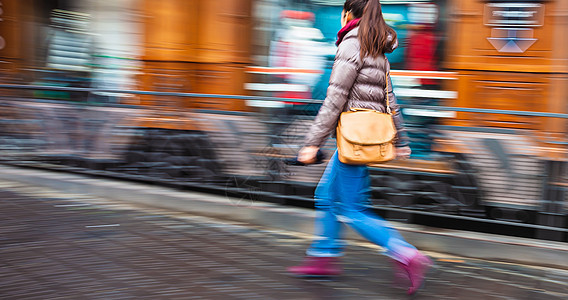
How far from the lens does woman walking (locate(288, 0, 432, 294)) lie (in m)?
3.48

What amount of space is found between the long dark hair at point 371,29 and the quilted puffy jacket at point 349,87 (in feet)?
0.15

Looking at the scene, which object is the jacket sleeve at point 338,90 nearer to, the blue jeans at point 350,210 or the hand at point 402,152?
the blue jeans at point 350,210

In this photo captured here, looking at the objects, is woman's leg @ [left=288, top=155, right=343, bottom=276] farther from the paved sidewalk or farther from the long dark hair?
the long dark hair

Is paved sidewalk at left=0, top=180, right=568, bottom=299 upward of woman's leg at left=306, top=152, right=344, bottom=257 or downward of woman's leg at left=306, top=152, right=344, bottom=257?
downward

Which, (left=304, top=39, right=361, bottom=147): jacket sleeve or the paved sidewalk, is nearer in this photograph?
(left=304, top=39, right=361, bottom=147): jacket sleeve

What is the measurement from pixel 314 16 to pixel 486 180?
3.52m

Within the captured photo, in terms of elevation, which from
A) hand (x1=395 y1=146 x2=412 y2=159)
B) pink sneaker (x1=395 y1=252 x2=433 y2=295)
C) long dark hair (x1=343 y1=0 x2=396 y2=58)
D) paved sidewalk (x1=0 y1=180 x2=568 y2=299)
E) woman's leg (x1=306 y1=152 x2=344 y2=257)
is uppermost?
long dark hair (x1=343 y1=0 x2=396 y2=58)

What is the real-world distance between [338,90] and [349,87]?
0.07m

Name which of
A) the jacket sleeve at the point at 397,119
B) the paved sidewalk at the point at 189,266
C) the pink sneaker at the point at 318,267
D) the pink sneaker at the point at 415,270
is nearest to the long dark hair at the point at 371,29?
the jacket sleeve at the point at 397,119

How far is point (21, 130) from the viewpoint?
6.91 metres

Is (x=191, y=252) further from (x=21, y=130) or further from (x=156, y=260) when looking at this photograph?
(x=21, y=130)

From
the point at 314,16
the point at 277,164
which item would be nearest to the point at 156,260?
the point at 277,164

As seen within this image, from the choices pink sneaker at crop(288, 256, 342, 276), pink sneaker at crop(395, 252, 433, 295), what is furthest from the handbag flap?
pink sneaker at crop(288, 256, 342, 276)

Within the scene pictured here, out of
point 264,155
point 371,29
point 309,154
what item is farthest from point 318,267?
point 264,155
